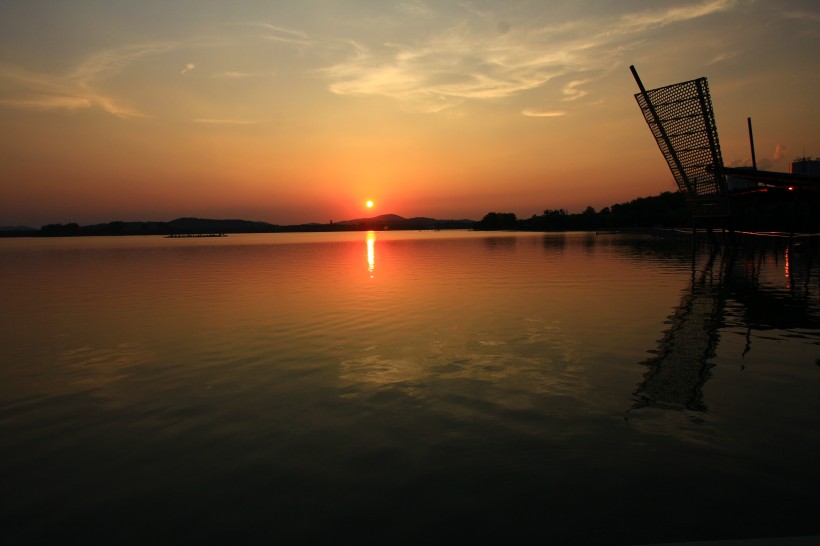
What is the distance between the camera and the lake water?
5113 millimetres

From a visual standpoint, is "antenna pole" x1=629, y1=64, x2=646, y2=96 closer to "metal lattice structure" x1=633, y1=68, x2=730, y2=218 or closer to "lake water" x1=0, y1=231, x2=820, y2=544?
"metal lattice structure" x1=633, y1=68, x2=730, y2=218

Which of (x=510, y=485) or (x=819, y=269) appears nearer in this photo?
(x=510, y=485)

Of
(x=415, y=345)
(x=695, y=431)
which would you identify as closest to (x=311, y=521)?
(x=695, y=431)

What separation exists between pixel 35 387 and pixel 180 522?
7329 millimetres

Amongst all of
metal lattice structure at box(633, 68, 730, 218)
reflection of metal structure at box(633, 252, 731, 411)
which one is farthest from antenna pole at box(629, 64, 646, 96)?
reflection of metal structure at box(633, 252, 731, 411)

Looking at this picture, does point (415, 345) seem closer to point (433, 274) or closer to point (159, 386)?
point (159, 386)

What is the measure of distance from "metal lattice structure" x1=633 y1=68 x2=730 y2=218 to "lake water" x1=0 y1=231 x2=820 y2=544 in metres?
26.4

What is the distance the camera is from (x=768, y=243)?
50219 mm

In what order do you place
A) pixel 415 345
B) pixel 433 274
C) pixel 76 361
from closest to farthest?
1. pixel 76 361
2. pixel 415 345
3. pixel 433 274

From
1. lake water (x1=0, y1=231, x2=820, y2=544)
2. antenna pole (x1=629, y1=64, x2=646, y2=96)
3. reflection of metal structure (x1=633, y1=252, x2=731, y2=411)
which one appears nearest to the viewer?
lake water (x1=0, y1=231, x2=820, y2=544)

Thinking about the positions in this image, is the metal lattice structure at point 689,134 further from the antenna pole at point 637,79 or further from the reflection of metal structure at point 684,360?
the reflection of metal structure at point 684,360

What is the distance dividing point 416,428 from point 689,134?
136 feet

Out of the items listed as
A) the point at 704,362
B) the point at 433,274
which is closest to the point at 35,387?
the point at 704,362

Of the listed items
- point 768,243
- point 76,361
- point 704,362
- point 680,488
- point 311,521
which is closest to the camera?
point 311,521
